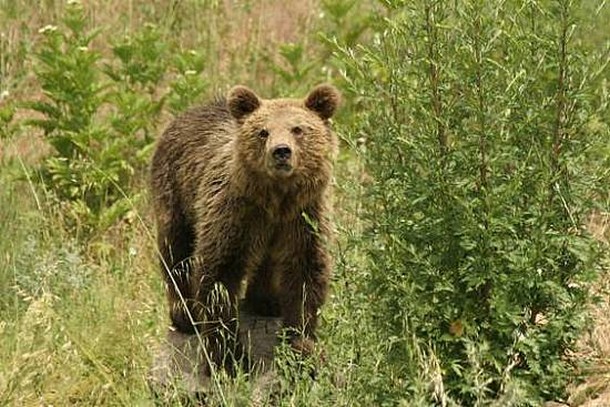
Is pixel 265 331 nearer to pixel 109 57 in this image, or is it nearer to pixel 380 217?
pixel 380 217

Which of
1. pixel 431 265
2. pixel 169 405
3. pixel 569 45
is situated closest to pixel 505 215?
pixel 431 265

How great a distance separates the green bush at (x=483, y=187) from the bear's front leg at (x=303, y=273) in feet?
2.58

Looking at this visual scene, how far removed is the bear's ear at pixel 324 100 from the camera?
6207 mm

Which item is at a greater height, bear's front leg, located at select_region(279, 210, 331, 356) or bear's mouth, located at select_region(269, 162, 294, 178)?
bear's mouth, located at select_region(269, 162, 294, 178)

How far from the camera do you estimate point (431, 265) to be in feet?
17.1

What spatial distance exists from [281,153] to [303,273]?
628 mm

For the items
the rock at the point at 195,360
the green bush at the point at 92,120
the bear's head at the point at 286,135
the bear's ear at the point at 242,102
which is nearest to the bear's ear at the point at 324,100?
the bear's head at the point at 286,135

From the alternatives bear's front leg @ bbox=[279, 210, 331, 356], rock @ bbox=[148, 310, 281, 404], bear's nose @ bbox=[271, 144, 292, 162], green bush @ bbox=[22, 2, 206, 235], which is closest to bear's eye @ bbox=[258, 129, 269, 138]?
bear's nose @ bbox=[271, 144, 292, 162]

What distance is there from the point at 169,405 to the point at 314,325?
2.64 feet

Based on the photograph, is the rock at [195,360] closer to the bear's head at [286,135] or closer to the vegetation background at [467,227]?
the vegetation background at [467,227]

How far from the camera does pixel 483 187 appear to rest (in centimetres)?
509

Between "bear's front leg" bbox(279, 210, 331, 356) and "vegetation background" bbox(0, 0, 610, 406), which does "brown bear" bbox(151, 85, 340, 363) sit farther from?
"vegetation background" bbox(0, 0, 610, 406)

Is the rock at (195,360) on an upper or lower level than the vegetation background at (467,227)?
lower

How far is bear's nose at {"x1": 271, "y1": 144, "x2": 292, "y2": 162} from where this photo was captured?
5.88 meters
